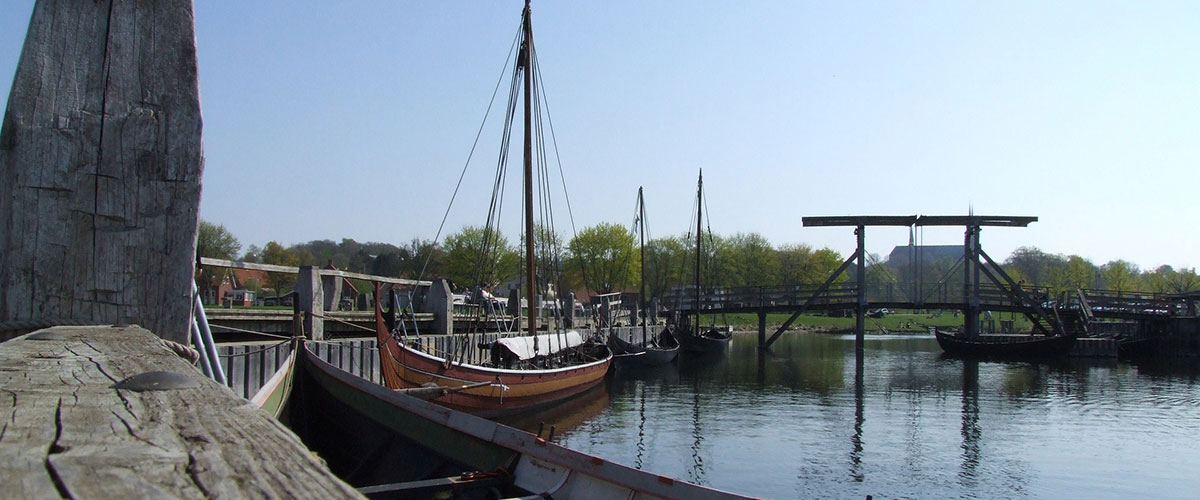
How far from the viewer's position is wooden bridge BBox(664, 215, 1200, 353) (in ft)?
143

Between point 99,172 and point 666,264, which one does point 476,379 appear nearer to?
point 99,172

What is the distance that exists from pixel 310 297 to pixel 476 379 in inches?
206

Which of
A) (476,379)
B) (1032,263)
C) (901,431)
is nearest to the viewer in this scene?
(476,379)

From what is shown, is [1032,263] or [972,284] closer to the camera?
[972,284]

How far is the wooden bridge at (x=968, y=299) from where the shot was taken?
143 feet

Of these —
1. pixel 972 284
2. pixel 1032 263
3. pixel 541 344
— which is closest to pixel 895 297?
pixel 972 284

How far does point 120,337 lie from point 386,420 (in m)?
3.89

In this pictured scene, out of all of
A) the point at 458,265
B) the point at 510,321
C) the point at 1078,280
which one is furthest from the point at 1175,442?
the point at 1078,280

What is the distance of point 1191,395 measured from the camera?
27188 mm

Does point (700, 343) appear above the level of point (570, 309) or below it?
below

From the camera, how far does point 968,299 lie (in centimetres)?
4456

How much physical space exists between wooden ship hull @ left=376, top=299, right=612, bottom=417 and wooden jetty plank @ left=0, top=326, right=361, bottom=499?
12.7 meters

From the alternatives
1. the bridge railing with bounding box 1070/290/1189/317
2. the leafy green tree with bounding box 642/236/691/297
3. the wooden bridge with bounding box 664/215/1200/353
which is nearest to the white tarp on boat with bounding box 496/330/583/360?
the wooden bridge with bounding box 664/215/1200/353

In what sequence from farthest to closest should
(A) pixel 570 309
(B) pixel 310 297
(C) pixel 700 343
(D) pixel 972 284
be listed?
(C) pixel 700 343 < (D) pixel 972 284 < (A) pixel 570 309 < (B) pixel 310 297
